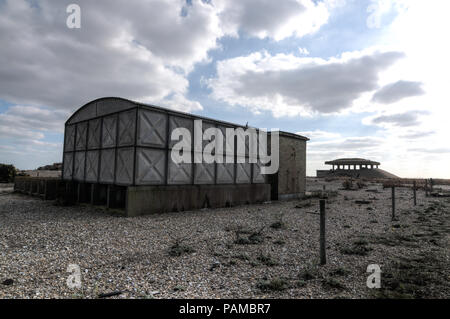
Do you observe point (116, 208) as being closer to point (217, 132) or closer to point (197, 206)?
point (197, 206)

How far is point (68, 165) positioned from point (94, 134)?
187 inches

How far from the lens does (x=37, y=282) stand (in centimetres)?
493

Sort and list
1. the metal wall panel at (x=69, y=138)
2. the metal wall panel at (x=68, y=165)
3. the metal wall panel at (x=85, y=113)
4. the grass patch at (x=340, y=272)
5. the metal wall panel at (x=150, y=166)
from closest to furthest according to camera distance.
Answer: the grass patch at (x=340, y=272) → the metal wall panel at (x=150, y=166) → the metal wall panel at (x=85, y=113) → the metal wall panel at (x=68, y=165) → the metal wall panel at (x=69, y=138)

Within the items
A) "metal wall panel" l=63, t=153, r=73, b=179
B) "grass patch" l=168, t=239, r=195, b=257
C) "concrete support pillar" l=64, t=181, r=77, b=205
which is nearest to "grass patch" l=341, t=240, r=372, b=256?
"grass patch" l=168, t=239, r=195, b=257

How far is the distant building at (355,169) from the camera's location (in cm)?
6462

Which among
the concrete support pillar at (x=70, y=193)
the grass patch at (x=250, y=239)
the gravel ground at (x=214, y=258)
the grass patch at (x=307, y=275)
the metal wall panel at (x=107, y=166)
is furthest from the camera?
the concrete support pillar at (x=70, y=193)

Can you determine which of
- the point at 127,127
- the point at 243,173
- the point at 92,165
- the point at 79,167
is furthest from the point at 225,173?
the point at 79,167

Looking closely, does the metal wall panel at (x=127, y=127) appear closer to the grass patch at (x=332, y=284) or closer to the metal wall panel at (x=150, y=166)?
the metal wall panel at (x=150, y=166)

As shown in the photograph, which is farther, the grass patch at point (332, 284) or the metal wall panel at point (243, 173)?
the metal wall panel at point (243, 173)

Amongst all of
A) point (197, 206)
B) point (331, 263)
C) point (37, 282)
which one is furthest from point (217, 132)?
point (37, 282)

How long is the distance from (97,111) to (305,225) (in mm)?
14405

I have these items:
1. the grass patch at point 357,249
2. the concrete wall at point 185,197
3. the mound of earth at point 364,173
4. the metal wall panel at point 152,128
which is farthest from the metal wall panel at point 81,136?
the mound of earth at point 364,173

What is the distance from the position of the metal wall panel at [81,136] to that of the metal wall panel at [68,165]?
1354mm

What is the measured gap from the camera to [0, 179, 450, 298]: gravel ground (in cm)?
475
